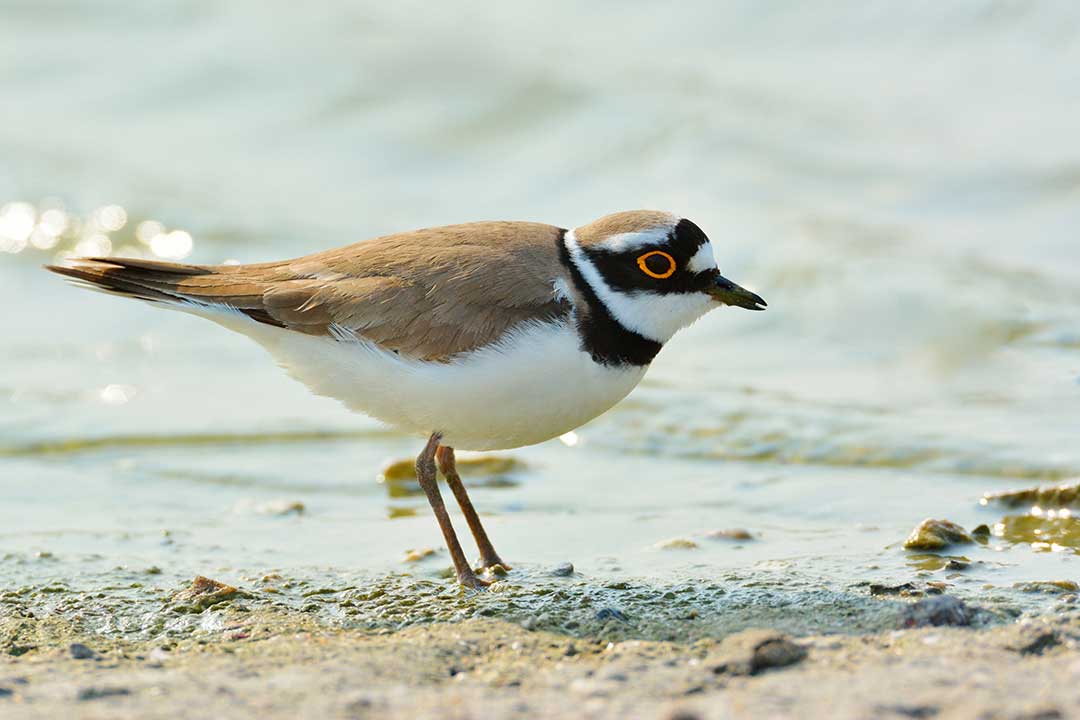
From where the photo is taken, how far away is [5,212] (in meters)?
14.7

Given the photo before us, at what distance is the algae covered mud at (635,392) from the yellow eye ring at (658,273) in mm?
1317

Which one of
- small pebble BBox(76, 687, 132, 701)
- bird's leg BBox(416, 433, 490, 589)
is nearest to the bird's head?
bird's leg BBox(416, 433, 490, 589)

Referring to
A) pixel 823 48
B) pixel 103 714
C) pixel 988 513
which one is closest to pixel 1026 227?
pixel 823 48

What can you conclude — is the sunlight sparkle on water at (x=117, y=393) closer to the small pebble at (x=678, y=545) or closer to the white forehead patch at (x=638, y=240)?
the small pebble at (x=678, y=545)

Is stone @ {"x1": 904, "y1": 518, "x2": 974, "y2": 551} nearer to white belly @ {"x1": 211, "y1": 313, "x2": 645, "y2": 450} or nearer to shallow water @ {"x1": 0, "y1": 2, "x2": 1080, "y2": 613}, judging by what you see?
shallow water @ {"x1": 0, "y1": 2, "x2": 1080, "y2": 613}

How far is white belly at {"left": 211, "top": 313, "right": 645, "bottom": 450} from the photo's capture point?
5871 millimetres

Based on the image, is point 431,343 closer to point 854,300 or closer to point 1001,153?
point 854,300

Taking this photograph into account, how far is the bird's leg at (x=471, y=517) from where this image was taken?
6.51m

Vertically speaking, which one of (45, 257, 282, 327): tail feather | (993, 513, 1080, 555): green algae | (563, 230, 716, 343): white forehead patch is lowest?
(993, 513, 1080, 555): green algae

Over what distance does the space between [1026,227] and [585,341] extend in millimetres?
8090

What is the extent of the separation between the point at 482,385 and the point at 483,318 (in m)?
0.29

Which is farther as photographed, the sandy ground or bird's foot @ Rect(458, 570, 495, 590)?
bird's foot @ Rect(458, 570, 495, 590)

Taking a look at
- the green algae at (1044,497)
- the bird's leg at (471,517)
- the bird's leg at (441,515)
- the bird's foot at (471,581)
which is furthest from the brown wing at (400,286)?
the green algae at (1044,497)

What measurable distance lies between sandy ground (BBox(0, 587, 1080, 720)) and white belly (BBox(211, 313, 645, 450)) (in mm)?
1013
